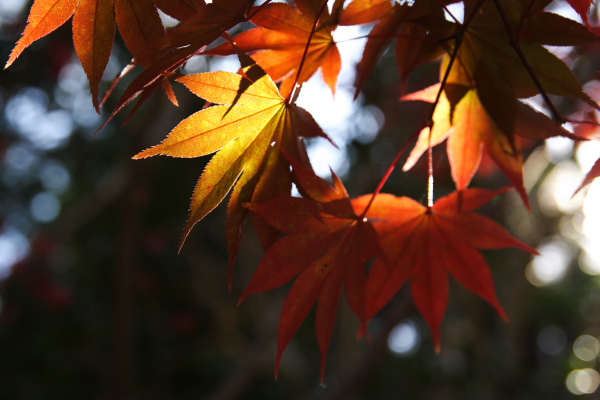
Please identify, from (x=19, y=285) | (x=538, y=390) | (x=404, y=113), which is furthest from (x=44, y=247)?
(x=538, y=390)

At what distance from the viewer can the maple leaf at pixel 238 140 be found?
0.47 m

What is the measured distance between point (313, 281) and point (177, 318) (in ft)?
9.89

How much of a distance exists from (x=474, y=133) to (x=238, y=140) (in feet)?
1.02

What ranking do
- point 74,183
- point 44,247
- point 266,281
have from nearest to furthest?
point 266,281 → point 44,247 → point 74,183

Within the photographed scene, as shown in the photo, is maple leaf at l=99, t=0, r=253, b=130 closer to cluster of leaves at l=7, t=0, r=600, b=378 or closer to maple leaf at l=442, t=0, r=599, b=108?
cluster of leaves at l=7, t=0, r=600, b=378

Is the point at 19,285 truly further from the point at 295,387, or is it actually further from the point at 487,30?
the point at 487,30

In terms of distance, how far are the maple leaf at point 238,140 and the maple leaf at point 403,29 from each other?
0.42 ft

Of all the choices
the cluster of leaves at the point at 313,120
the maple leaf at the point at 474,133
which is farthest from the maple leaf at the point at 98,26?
the maple leaf at the point at 474,133

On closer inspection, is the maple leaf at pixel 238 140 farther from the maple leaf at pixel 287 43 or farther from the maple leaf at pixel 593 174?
the maple leaf at pixel 593 174

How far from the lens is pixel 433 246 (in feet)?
2.28

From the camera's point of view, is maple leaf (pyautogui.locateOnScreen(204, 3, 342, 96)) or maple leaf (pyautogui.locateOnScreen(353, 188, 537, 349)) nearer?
maple leaf (pyautogui.locateOnScreen(204, 3, 342, 96))

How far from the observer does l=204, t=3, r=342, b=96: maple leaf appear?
523 millimetres

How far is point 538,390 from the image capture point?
429cm

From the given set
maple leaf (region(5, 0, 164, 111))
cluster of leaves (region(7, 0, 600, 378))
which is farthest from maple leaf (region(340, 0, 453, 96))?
maple leaf (region(5, 0, 164, 111))
